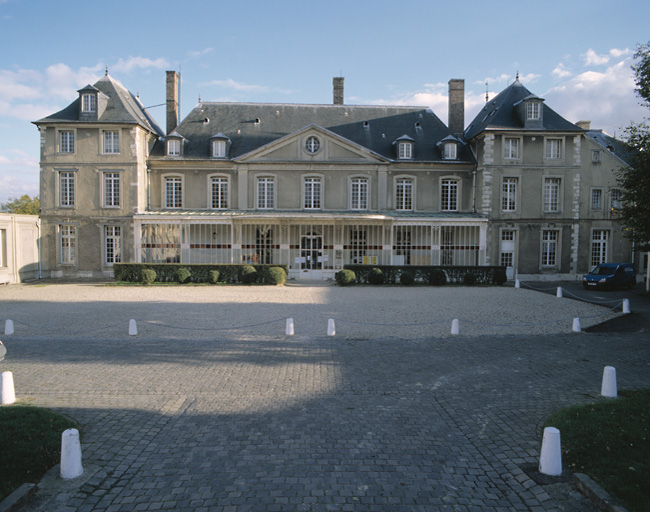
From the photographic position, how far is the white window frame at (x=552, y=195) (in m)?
23.4

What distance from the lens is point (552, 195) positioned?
77.1ft

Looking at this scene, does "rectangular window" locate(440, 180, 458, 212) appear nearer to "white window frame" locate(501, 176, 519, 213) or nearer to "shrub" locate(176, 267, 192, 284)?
"white window frame" locate(501, 176, 519, 213)

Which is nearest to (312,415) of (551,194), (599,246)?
(551,194)

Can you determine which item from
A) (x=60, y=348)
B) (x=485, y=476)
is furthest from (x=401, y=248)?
(x=485, y=476)

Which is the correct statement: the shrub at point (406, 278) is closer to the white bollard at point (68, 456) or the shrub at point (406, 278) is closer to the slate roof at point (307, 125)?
the slate roof at point (307, 125)

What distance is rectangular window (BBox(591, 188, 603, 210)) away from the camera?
2392 centimetres

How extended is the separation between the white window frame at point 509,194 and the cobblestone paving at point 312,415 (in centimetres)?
1538

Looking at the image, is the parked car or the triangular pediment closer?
the parked car

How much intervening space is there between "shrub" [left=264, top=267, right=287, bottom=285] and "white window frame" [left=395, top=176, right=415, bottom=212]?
845 cm

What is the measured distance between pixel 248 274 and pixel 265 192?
5992 millimetres

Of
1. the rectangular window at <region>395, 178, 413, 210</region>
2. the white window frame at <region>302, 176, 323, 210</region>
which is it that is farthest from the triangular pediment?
the rectangular window at <region>395, 178, 413, 210</region>

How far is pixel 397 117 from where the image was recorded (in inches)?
1048

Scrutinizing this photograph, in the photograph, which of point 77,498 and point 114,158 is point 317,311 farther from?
point 114,158

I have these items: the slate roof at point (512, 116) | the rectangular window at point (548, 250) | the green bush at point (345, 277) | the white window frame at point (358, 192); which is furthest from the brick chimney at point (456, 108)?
the green bush at point (345, 277)
